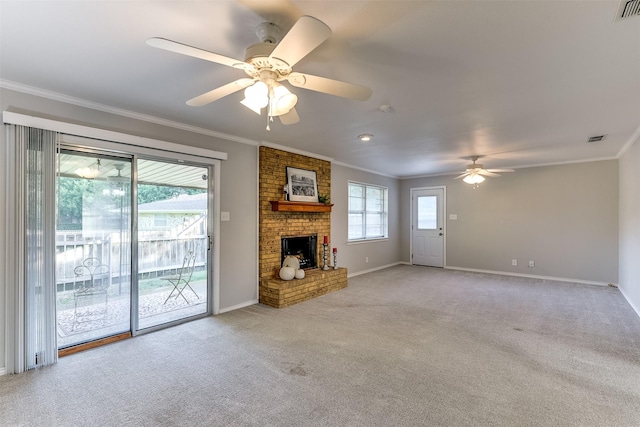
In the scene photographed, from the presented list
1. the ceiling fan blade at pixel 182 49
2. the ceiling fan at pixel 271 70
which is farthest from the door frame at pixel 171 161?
the ceiling fan blade at pixel 182 49

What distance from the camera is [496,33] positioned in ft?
5.84

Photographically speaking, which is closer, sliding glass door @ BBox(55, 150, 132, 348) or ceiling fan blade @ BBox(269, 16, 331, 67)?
ceiling fan blade @ BBox(269, 16, 331, 67)

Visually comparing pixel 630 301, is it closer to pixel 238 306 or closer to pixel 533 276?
pixel 533 276

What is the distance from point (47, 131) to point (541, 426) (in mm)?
4386

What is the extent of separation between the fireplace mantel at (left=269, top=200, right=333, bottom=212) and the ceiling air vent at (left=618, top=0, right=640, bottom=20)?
12.5 ft

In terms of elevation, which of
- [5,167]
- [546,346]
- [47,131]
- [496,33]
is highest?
[496,33]

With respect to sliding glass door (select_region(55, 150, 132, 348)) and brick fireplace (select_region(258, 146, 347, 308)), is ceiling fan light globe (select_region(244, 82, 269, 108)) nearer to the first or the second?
sliding glass door (select_region(55, 150, 132, 348))

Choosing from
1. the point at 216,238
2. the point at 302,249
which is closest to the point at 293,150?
the point at 302,249

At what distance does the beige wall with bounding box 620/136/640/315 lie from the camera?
4031 mm

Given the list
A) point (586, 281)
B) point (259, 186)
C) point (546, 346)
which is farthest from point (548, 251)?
point (259, 186)

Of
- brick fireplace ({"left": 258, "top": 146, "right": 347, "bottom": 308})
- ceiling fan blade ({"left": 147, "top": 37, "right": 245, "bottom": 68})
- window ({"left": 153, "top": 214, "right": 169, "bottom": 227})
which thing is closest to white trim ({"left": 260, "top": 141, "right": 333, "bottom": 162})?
brick fireplace ({"left": 258, "top": 146, "right": 347, "bottom": 308})

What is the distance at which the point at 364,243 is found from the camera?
22.5 feet

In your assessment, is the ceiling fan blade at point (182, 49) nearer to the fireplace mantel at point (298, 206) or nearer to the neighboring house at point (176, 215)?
the neighboring house at point (176, 215)

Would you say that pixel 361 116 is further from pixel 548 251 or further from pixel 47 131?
pixel 548 251
